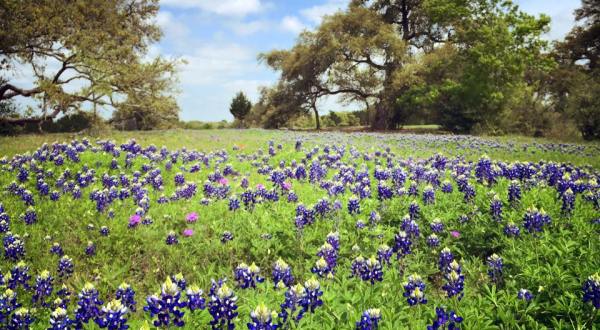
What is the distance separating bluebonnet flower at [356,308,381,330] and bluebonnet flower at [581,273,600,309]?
1730 millimetres

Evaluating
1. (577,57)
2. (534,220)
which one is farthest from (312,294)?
(577,57)

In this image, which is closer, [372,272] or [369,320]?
[369,320]

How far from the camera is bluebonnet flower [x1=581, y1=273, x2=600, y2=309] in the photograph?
305 cm

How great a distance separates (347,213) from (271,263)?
149 centimetres

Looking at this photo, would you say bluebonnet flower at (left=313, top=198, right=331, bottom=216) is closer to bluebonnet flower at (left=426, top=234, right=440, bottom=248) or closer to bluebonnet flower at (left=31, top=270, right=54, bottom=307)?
bluebonnet flower at (left=426, top=234, right=440, bottom=248)

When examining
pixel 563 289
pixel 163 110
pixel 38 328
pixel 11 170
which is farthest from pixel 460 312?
pixel 163 110

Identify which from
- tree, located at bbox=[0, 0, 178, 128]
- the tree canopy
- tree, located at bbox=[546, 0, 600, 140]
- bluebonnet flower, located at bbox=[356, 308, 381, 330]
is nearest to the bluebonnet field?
bluebonnet flower, located at bbox=[356, 308, 381, 330]

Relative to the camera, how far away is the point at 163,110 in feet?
75.4

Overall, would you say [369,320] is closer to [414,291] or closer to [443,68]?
[414,291]

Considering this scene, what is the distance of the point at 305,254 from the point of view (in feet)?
16.6

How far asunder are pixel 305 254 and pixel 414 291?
2.00 metres

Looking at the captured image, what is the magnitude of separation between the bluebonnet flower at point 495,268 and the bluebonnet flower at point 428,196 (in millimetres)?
1898

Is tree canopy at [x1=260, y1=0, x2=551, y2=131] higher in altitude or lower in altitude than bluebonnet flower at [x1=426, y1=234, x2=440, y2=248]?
higher

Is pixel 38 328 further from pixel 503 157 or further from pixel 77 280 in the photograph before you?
pixel 503 157
